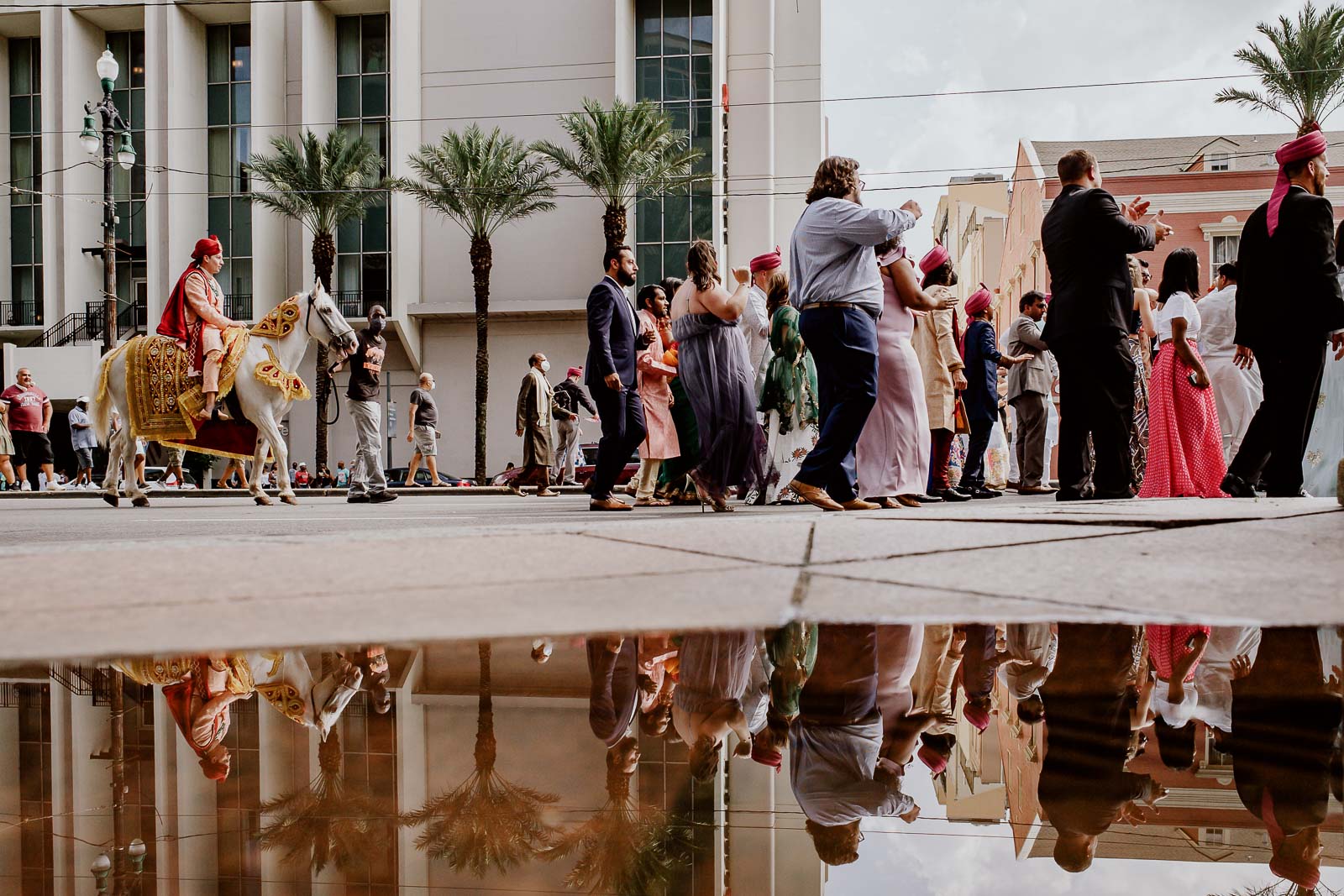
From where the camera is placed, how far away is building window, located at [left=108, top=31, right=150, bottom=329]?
124ft

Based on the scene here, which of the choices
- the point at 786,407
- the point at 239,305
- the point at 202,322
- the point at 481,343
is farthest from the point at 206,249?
the point at 239,305

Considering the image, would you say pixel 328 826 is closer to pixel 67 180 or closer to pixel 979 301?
pixel 979 301

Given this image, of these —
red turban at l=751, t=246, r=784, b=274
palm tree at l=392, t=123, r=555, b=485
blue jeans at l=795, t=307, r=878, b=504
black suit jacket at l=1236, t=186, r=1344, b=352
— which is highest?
palm tree at l=392, t=123, r=555, b=485

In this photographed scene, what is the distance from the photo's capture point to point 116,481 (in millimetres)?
12055

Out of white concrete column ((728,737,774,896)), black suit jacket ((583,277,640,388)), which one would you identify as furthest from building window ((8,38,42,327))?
white concrete column ((728,737,774,896))

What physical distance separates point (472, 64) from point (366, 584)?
36575 mm

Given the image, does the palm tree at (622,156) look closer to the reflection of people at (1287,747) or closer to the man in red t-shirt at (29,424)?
the man in red t-shirt at (29,424)

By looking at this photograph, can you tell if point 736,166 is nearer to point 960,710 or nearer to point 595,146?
point 595,146

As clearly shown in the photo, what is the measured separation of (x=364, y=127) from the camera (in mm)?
36875

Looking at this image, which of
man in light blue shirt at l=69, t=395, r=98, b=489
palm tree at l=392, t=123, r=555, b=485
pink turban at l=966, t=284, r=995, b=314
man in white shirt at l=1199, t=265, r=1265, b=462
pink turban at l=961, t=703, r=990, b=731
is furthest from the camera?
palm tree at l=392, t=123, r=555, b=485

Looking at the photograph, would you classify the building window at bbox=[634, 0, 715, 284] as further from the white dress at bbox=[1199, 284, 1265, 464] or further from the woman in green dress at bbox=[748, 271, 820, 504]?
the white dress at bbox=[1199, 284, 1265, 464]

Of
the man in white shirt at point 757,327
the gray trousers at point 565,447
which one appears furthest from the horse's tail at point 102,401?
the gray trousers at point 565,447

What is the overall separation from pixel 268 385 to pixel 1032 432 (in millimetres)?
7649

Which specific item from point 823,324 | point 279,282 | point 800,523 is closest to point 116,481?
point 823,324
